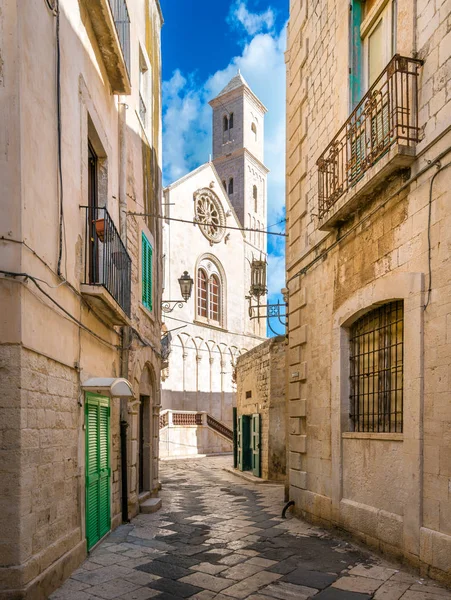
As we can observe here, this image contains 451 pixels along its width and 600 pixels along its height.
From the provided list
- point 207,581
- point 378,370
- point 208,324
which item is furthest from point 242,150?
point 207,581

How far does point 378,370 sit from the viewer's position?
279 inches

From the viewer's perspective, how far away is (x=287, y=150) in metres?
11.0

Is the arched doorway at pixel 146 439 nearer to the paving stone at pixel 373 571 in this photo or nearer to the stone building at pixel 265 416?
the stone building at pixel 265 416

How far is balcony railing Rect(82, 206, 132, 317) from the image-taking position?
709 centimetres

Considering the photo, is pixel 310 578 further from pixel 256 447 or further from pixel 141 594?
pixel 256 447

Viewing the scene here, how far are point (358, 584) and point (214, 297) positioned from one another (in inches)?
1148

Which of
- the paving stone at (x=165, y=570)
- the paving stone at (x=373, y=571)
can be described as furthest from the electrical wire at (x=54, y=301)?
the paving stone at (x=373, y=571)

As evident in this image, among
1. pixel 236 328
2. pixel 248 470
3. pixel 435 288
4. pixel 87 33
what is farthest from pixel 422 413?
pixel 236 328

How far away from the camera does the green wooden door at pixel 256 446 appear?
1565 centimetres

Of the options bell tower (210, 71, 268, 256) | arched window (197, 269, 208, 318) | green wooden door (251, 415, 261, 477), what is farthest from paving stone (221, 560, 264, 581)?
bell tower (210, 71, 268, 256)

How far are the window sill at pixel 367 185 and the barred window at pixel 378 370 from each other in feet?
4.44

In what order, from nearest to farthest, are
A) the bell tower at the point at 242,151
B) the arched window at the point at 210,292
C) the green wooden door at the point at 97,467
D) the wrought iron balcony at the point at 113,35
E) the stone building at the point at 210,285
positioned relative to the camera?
1. the green wooden door at the point at 97,467
2. the wrought iron balcony at the point at 113,35
3. the stone building at the point at 210,285
4. the arched window at the point at 210,292
5. the bell tower at the point at 242,151

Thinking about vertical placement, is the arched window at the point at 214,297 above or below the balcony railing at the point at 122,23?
below

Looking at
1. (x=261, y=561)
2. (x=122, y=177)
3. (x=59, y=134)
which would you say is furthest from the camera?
(x=122, y=177)
